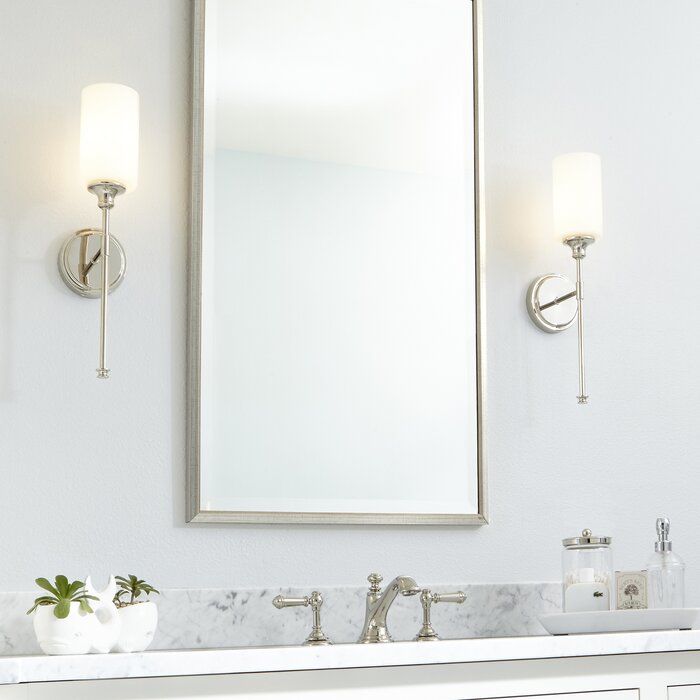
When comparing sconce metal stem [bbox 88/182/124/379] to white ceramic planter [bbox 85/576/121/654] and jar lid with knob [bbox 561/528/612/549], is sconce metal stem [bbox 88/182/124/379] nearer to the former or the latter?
white ceramic planter [bbox 85/576/121/654]

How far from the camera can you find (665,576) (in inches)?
80.4

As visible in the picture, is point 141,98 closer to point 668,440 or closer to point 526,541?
point 526,541

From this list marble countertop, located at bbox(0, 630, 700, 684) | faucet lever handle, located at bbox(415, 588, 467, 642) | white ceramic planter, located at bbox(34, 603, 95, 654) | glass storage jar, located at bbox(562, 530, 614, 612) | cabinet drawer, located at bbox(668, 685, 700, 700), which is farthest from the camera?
glass storage jar, located at bbox(562, 530, 614, 612)

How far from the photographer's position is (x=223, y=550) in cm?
191

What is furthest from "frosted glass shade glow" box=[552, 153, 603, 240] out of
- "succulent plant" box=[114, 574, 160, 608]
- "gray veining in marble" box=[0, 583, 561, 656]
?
"succulent plant" box=[114, 574, 160, 608]

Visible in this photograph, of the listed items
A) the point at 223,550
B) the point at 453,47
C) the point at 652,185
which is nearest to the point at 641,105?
the point at 652,185

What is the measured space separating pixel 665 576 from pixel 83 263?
1231 millimetres

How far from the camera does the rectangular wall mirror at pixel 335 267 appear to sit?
77.1 inches

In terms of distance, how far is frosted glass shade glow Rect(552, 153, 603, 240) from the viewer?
2166 millimetres

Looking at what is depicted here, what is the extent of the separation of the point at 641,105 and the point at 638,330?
20.5 inches

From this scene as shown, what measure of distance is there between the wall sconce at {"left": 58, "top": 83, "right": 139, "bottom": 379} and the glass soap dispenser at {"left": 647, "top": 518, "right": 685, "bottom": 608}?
43.1 inches

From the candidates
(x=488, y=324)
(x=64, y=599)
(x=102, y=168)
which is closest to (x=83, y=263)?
(x=102, y=168)

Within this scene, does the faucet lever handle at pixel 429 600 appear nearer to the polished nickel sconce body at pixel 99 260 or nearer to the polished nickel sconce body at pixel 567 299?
the polished nickel sconce body at pixel 567 299

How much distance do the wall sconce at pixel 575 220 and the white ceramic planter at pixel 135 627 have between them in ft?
3.31
